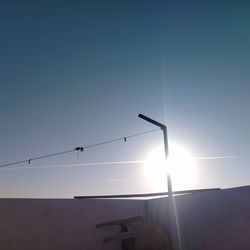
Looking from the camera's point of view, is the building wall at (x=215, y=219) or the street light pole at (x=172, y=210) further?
the street light pole at (x=172, y=210)

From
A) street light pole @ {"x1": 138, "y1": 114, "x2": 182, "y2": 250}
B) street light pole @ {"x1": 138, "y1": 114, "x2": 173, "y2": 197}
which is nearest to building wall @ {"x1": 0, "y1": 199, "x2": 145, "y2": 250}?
street light pole @ {"x1": 138, "y1": 114, "x2": 182, "y2": 250}

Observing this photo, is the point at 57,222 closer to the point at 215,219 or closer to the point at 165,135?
the point at 165,135

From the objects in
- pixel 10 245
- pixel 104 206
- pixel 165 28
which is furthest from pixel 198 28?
pixel 10 245

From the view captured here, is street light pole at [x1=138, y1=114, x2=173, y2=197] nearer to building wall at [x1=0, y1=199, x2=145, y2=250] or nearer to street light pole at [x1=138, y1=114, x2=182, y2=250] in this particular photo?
street light pole at [x1=138, y1=114, x2=182, y2=250]

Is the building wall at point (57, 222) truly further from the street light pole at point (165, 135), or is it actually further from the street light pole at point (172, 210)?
the street light pole at point (165, 135)

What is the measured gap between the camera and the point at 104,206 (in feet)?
29.2

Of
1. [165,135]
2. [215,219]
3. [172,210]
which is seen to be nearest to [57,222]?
[172,210]

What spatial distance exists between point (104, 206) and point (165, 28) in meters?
4.76

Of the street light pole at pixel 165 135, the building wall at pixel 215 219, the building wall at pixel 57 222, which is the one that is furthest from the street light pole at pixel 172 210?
the building wall at pixel 57 222

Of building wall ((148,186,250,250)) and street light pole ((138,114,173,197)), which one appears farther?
street light pole ((138,114,173,197))

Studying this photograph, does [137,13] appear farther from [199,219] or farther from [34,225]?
[34,225]

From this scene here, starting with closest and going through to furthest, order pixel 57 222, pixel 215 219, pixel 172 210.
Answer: pixel 215 219, pixel 172 210, pixel 57 222

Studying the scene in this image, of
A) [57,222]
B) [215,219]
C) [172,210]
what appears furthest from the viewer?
[57,222]

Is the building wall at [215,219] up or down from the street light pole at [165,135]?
down
